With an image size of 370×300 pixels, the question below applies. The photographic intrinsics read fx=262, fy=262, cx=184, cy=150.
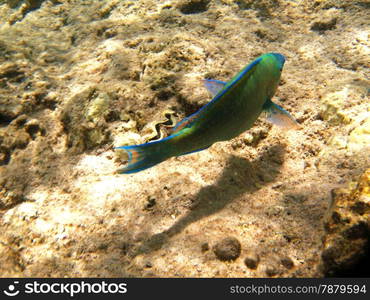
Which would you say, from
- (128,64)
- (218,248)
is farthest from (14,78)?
(218,248)

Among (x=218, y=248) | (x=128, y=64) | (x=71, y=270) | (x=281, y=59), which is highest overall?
(x=281, y=59)

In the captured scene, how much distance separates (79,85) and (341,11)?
407 cm

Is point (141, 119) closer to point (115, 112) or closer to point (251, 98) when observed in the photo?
point (115, 112)

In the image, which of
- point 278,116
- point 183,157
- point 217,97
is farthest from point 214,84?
point 183,157

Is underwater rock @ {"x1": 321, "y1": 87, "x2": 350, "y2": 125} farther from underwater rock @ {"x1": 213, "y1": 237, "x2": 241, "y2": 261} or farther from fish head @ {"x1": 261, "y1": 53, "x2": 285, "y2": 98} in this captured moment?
underwater rock @ {"x1": 213, "y1": 237, "x2": 241, "y2": 261}

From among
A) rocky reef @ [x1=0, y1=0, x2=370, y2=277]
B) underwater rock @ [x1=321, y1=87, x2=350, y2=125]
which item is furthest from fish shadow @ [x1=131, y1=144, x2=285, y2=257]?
underwater rock @ [x1=321, y1=87, x2=350, y2=125]

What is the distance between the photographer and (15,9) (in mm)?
5977

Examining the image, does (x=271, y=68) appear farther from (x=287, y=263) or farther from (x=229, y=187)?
(x=287, y=263)

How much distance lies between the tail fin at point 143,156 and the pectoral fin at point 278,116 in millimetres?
1105

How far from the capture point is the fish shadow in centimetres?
212

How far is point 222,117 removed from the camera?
6.86ft

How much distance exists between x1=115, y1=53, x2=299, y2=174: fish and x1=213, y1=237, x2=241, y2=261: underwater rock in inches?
28.8

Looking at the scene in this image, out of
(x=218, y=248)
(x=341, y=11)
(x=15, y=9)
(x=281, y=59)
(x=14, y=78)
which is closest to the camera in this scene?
(x=218, y=248)

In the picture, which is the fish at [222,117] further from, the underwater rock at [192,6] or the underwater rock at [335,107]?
the underwater rock at [192,6]
